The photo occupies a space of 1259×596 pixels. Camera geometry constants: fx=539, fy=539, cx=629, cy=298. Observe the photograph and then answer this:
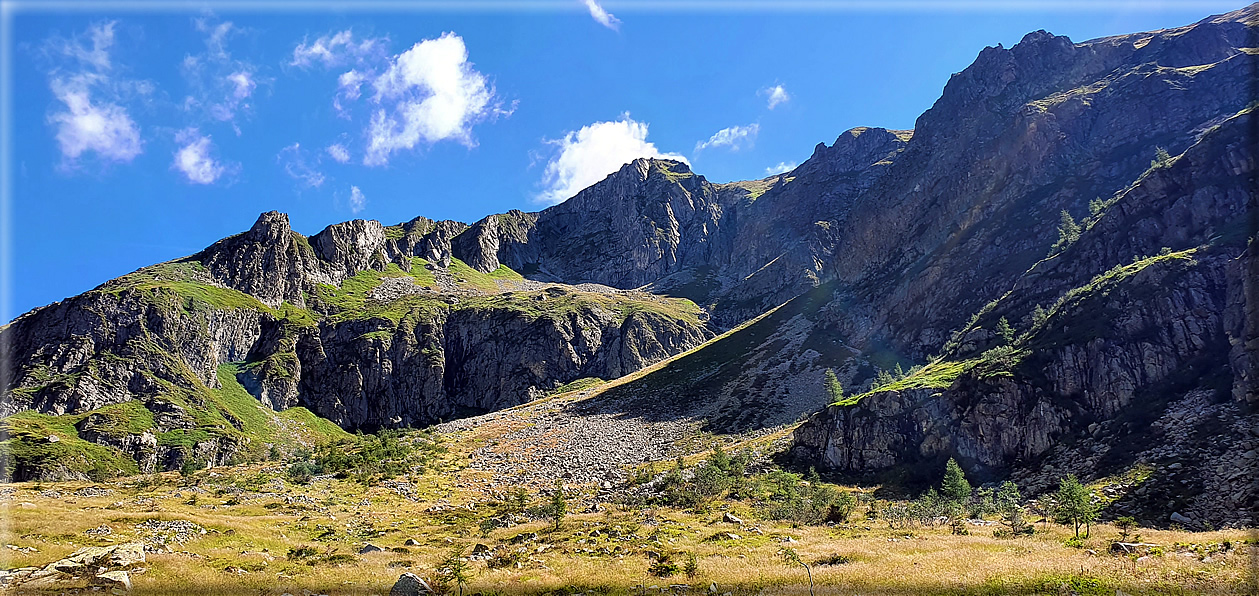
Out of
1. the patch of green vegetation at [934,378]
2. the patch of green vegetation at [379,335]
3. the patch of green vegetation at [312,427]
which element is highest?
the patch of green vegetation at [379,335]

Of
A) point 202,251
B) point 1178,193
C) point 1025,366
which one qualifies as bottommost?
point 1025,366

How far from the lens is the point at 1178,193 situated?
250ft

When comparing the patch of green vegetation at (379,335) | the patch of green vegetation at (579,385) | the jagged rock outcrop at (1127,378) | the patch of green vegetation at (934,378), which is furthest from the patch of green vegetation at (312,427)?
the patch of green vegetation at (934,378)

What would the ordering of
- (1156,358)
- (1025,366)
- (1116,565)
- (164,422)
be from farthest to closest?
(164,422) < (1025,366) < (1156,358) < (1116,565)

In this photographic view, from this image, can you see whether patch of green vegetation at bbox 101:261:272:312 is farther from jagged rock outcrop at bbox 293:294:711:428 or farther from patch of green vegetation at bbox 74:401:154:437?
patch of green vegetation at bbox 74:401:154:437

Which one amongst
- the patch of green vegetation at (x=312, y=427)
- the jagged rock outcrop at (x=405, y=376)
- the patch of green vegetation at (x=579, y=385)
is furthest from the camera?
the patch of green vegetation at (x=579, y=385)

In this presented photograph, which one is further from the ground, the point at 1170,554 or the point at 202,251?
the point at 202,251

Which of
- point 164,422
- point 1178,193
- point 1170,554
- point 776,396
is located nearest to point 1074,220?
point 1178,193

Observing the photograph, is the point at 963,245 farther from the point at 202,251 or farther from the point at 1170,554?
the point at 202,251

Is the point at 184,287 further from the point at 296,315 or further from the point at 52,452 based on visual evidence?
the point at 52,452

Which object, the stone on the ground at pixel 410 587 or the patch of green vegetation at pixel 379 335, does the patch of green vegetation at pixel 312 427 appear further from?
the stone on the ground at pixel 410 587

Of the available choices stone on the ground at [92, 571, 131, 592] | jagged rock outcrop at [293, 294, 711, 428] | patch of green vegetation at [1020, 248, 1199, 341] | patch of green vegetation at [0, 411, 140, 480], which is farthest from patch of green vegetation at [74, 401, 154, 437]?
patch of green vegetation at [1020, 248, 1199, 341]

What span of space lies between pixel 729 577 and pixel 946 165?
173511 mm

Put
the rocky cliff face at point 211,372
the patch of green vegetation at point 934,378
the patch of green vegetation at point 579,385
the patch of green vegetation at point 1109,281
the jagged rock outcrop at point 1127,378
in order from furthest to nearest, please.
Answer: the patch of green vegetation at point 579,385 < the rocky cliff face at point 211,372 < the patch of green vegetation at point 934,378 < the patch of green vegetation at point 1109,281 < the jagged rock outcrop at point 1127,378
